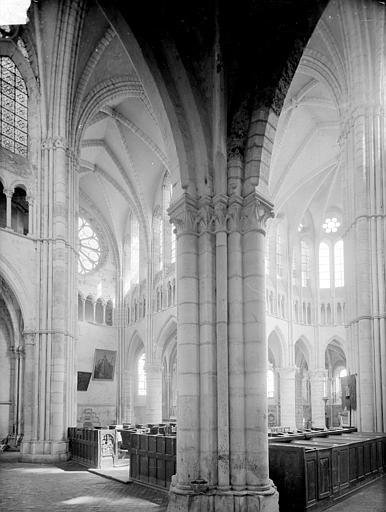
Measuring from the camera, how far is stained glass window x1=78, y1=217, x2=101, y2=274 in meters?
33.9

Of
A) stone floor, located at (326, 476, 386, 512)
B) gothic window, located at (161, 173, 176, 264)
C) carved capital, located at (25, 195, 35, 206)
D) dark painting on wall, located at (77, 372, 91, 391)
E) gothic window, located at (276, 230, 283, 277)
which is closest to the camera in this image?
stone floor, located at (326, 476, 386, 512)

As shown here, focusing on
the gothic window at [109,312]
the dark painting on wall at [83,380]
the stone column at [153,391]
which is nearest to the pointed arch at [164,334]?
the stone column at [153,391]

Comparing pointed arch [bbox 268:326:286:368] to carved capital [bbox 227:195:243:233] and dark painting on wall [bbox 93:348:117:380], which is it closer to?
dark painting on wall [bbox 93:348:117:380]

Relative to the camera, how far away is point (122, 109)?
2758 centimetres

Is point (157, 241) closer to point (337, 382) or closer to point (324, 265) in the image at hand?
point (324, 265)

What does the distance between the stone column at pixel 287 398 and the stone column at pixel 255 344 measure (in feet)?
81.8

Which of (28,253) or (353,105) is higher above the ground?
(353,105)

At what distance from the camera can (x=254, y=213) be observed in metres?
9.61

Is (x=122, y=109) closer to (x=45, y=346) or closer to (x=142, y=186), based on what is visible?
(x=142, y=186)

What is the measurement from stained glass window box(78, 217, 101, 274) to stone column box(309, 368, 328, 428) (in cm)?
1399

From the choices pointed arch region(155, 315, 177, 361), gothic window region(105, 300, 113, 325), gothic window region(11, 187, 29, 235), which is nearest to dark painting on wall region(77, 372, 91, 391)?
gothic window region(105, 300, 113, 325)

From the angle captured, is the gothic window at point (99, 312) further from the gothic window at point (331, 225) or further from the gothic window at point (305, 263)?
the gothic window at point (331, 225)

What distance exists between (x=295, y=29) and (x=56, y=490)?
9817 mm

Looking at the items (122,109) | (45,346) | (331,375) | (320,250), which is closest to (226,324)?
(45,346)
